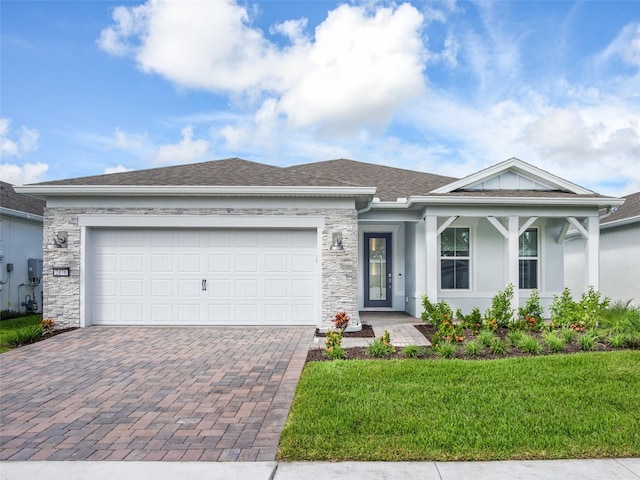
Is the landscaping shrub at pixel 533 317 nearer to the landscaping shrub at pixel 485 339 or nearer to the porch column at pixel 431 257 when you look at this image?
the landscaping shrub at pixel 485 339

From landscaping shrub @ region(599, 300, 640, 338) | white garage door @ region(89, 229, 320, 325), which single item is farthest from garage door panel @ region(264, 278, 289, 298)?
landscaping shrub @ region(599, 300, 640, 338)

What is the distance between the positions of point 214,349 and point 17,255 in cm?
983

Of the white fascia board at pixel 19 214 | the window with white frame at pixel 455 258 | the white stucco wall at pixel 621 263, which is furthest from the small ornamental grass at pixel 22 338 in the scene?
the white stucco wall at pixel 621 263

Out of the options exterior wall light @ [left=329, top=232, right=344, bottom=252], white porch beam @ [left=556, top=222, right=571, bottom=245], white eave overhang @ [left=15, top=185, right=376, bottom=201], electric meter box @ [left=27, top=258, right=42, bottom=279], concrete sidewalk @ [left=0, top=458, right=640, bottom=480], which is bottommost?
concrete sidewalk @ [left=0, top=458, right=640, bottom=480]

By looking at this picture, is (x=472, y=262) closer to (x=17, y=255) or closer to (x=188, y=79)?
(x=188, y=79)

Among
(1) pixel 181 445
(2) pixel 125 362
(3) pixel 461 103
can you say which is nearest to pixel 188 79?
(3) pixel 461 103

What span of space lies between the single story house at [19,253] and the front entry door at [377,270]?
36.3 ft

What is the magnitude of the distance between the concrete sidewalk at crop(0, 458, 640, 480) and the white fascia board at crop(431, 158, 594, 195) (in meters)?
8.74

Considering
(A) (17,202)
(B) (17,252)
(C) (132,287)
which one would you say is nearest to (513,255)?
(C) (132,287)

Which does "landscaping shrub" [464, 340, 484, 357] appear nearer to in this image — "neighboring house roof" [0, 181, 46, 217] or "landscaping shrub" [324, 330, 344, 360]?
"landscaping shrub" [324, 330, 344, 360]

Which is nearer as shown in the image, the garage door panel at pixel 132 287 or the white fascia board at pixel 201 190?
the white fascia board at pixel 201 190

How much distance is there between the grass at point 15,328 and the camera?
8.52m

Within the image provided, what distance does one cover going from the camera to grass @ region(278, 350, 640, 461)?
3.74 m

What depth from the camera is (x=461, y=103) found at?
14430 millimetres
